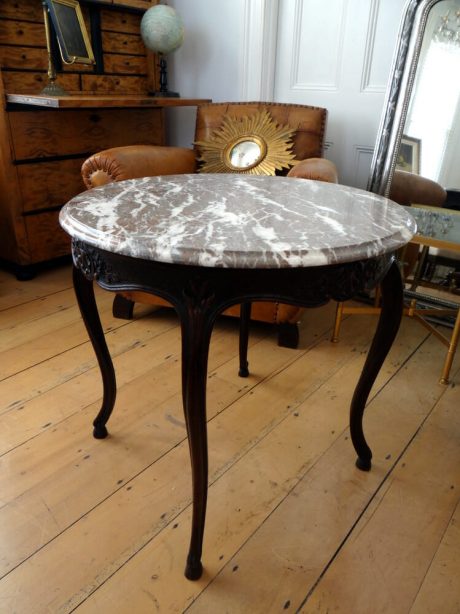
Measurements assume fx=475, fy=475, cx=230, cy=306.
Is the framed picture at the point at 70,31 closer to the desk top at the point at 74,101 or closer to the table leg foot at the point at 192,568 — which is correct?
the desk top at the point at 74,101

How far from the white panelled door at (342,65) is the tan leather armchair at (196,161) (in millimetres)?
281

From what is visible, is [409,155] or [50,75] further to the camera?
[50,75]

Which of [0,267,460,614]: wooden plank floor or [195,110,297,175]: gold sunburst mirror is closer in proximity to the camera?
[0,267,460,614]: wooden plank floor

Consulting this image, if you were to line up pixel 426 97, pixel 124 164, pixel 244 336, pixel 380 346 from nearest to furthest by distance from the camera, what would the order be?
pixel 380 346, pixel 244 336, pixel 124 164, pixel 426 97

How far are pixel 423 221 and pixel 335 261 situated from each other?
1.22 metres

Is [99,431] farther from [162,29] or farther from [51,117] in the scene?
[162,29]

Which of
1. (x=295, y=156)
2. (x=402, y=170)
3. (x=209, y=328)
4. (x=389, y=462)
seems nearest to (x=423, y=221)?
(x=402, y=170)

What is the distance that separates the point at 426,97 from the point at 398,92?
0.36 ft

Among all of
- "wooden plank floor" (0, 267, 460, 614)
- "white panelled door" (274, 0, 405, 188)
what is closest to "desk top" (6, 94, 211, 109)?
"white panelled door" (274, 0, 405, 188)

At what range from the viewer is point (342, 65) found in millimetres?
2182

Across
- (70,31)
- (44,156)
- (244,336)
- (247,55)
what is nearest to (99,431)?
(244,336)

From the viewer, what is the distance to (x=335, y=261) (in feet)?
2.41

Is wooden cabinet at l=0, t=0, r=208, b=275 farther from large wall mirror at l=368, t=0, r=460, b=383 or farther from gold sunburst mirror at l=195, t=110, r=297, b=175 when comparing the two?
large wall mirror at l=368, t=0, r=460, b=383

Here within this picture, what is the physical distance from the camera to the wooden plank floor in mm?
931
